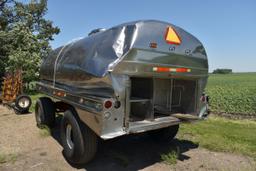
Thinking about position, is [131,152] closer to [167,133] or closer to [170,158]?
[170,158]

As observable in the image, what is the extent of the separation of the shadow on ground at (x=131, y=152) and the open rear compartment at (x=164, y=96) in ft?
2.64

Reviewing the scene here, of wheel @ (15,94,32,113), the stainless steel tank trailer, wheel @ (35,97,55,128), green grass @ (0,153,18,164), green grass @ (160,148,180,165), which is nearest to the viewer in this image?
the stainless steel tank trailer

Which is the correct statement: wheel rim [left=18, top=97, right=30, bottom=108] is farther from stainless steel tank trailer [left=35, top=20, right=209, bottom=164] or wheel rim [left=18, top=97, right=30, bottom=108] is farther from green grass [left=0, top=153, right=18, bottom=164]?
green grass [left=0, top=153, right=18, bottom=164]

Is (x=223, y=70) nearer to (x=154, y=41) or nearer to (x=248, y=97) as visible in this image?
(x=248, y=97)

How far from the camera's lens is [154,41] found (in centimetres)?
376

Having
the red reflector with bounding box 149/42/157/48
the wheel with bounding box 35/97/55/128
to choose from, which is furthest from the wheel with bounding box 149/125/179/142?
the wheel with bounding box 35/97/55/128

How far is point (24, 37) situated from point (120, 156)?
55.1 ft

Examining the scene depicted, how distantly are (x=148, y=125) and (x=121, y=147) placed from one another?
1.60m

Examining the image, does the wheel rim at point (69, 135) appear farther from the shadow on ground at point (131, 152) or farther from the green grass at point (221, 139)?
the green grass at point (221, 139)

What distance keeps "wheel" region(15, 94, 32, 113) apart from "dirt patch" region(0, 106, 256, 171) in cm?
278

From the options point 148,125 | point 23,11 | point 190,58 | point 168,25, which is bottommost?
point 148,125

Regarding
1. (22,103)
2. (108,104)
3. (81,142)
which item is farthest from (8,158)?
(22,103)

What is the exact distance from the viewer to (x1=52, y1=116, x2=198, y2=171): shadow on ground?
4105 mm

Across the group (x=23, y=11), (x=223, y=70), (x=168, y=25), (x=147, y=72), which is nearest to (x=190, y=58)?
(x=168, y=25)
